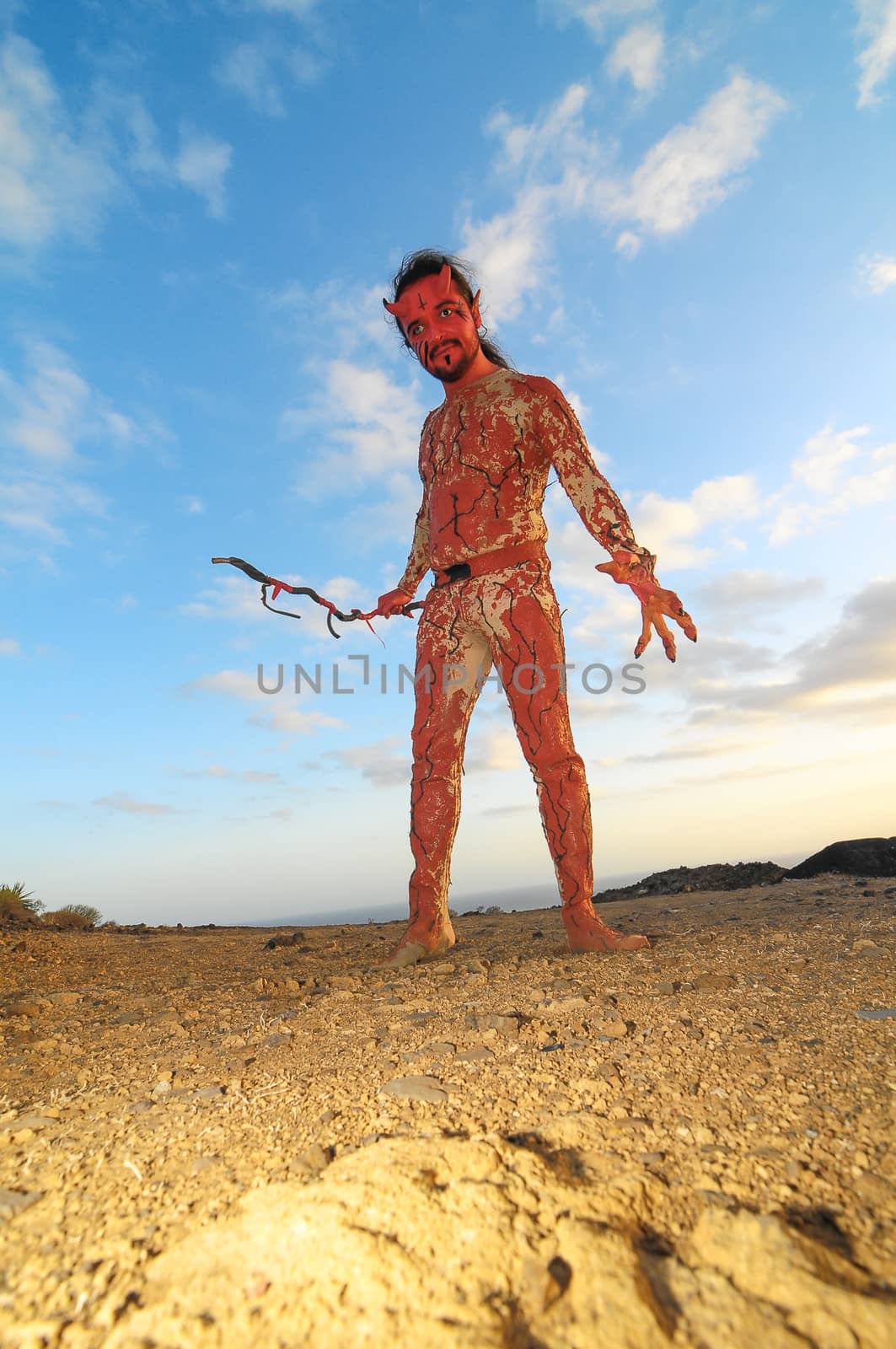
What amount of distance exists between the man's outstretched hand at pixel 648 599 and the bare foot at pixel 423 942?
160cm

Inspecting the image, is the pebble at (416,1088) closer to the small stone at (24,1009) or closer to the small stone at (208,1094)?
the small stone at (208,1094)

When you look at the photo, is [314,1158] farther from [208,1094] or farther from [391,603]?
[391,603]

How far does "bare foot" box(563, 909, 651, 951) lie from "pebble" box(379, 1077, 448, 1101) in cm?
170

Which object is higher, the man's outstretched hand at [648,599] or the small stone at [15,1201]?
the man's outstretched hand at [648,599]

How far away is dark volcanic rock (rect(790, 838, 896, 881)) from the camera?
22.4 feet

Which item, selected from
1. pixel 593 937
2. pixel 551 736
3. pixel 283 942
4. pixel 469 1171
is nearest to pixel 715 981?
pixel 593 937

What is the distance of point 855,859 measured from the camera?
277 inches

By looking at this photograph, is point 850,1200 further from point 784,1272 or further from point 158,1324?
point 158,1324

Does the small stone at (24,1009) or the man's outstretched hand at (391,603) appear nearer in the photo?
the small stone at (24,1009)

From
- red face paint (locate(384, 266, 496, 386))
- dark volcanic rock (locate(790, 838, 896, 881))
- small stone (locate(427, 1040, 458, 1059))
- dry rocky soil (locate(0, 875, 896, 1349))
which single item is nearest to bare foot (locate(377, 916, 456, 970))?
dry rocky soil (locate(0, 875, 896, 1349))

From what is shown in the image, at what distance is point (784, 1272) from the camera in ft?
2.57

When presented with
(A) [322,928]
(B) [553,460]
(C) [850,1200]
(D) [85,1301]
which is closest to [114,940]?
(A) [322,928]

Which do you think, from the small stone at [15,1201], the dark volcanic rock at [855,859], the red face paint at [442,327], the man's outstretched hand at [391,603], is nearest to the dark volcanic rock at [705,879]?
the dark volcanic rock at [855,859]

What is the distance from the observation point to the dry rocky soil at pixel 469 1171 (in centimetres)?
75
